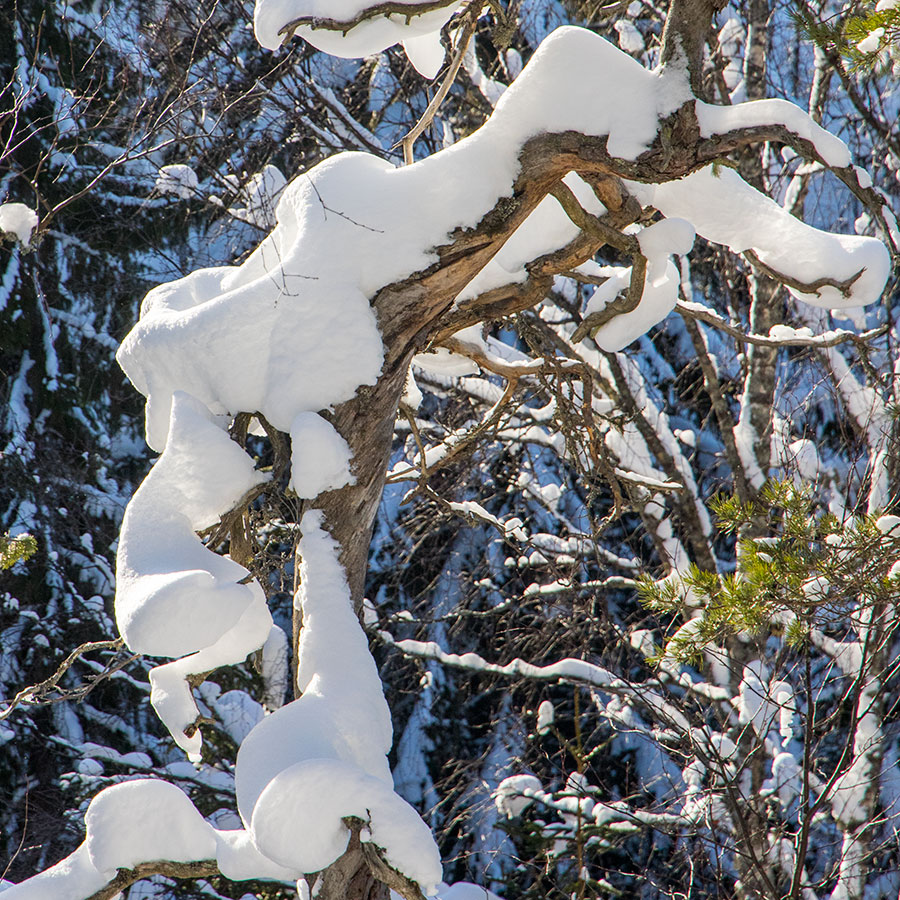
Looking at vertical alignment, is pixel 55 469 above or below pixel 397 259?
above

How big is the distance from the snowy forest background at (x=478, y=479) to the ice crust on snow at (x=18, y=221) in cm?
12

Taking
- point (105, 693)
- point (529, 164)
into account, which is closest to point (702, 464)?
point (105, 693)

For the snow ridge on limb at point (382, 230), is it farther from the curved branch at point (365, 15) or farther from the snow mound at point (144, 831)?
the snow mound at point (144, 831)

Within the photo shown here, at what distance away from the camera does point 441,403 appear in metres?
7.12

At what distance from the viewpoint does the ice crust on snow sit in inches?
176

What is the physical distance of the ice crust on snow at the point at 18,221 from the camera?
14.6 ft

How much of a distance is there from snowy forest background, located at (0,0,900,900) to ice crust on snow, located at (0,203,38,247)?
117 millimetres

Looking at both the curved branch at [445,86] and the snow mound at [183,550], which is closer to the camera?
the snow mound at [183,550]

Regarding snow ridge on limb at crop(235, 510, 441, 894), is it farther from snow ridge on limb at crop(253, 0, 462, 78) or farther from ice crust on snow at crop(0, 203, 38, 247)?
ice crust on snow at crop(0, 203, 38, 247)

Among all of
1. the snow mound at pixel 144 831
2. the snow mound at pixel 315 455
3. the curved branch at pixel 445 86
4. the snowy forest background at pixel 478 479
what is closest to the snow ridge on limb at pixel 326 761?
the snow mound at pixel 315 455

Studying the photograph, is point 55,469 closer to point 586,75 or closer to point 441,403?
point 441,403

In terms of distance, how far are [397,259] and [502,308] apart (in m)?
0.48

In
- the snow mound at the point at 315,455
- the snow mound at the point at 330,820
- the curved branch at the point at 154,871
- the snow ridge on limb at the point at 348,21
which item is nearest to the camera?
the snow mound at the point at 330,820

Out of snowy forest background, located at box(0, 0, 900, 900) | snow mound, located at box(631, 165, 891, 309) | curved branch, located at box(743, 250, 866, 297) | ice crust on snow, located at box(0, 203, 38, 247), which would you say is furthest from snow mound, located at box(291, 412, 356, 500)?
ice crust on snow, located at box(0, 203, 38, 247)
